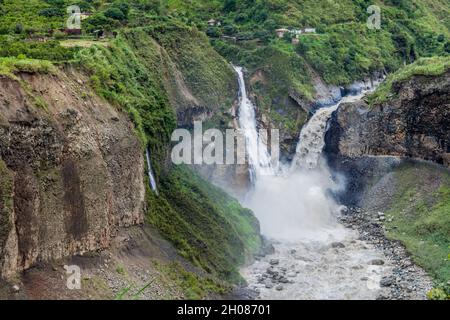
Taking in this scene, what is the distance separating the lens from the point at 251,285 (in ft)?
153

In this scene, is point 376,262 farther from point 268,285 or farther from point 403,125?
point 403,125

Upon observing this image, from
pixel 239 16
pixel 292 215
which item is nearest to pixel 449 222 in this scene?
pixel 292 215

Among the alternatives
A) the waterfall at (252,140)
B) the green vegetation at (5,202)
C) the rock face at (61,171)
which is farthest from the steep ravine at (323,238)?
the green vegetation at (5,202)

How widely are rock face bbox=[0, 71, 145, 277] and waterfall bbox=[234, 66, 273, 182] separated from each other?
→ 2235 centimetres

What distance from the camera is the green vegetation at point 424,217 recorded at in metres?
50.7

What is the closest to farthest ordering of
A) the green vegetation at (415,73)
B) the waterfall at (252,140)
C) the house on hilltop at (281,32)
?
the green vegetation at (415,73) < the waterfall at (252,140) < the house on hilltop at (281,32)

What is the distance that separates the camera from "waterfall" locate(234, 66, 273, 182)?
65.8 meters

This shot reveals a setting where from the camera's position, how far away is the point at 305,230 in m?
59.7

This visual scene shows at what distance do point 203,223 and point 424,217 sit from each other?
66.8ft

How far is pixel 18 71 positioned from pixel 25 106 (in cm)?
294

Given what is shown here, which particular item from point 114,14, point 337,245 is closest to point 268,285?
point 337,245

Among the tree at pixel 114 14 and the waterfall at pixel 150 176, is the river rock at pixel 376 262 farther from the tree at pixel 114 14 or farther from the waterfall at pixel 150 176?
the tree at pixel 114 14

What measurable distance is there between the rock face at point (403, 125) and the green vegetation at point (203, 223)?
58.4 feet

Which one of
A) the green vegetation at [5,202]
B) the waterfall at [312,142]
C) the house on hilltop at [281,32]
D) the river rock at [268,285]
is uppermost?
the house on hilltop at [281,32]
